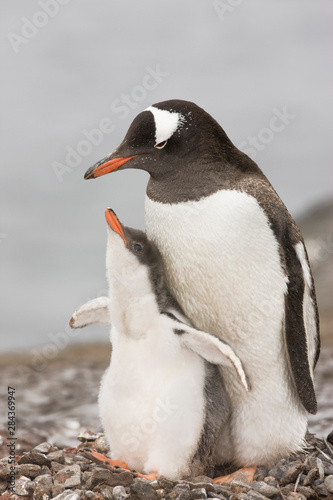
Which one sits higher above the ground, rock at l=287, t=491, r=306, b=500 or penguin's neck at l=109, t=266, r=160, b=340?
penguin's neck at l=109, t=266, r=160, b=340

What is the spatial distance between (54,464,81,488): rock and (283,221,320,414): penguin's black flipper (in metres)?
1.17

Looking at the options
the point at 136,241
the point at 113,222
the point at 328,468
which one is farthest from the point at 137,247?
the point at 328,468

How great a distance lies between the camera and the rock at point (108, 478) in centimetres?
311

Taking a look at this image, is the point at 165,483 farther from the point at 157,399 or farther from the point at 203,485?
the point at 157,399

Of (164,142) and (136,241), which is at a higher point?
(164,142)

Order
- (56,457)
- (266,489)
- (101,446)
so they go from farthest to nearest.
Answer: (101,446)
(56,457)
(266,489)

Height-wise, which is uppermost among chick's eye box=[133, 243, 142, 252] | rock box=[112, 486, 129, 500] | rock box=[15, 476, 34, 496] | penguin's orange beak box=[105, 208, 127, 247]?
penguin's orange beak box=[105, 208, 127, 247]

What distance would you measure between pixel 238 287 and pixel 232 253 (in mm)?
174

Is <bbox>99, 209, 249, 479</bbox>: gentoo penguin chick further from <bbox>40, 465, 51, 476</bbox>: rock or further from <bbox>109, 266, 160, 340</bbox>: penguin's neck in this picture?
<bbox>40, 465, 51, 476</bbox>: rock

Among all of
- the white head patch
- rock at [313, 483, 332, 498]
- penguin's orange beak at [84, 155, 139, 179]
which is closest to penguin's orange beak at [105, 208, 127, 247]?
penguin's orange beak at [84, 155, 139, 179]

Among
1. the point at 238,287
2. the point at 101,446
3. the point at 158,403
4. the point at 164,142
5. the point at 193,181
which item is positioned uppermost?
the point at 164,142

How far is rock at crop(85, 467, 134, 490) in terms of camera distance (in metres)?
3.11

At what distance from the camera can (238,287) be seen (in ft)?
10.7

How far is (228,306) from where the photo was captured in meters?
3.26
